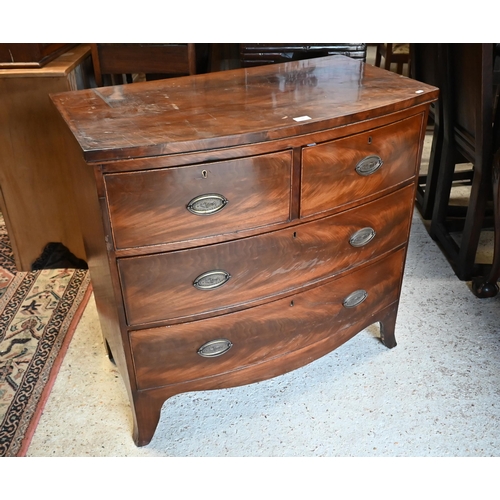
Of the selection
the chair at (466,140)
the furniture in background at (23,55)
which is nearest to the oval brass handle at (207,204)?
the furniture in background at (23,55)

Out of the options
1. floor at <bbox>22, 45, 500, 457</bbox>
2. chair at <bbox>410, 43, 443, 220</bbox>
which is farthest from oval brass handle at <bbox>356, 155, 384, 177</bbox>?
chair at <bbox>410, 43, 443, 220</bbox>

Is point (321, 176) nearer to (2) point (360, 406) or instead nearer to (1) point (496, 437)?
(2) point (360, 406)

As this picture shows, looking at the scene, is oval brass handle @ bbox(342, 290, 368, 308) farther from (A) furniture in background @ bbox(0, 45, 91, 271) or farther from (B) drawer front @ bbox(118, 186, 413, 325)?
(A) furniture in background @ bbox(0, 45, 91, 271)

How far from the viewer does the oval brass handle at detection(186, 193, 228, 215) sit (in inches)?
48.9

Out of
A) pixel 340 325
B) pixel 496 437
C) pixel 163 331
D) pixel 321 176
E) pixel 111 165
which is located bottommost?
pixel 496 437

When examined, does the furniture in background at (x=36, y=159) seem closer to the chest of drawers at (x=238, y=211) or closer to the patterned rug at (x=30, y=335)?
the patterned rug at (x=30, y=335)

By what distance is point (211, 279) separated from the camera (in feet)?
4.47

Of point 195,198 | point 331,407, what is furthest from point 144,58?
point 331,407

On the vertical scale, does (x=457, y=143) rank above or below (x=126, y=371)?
above

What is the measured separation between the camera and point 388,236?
1.65m

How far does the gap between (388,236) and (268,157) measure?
575 millimetres

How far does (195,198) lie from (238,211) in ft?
0.38

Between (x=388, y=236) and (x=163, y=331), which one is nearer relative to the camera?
(x=163, y=331)

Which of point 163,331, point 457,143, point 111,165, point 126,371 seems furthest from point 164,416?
point 457,143
